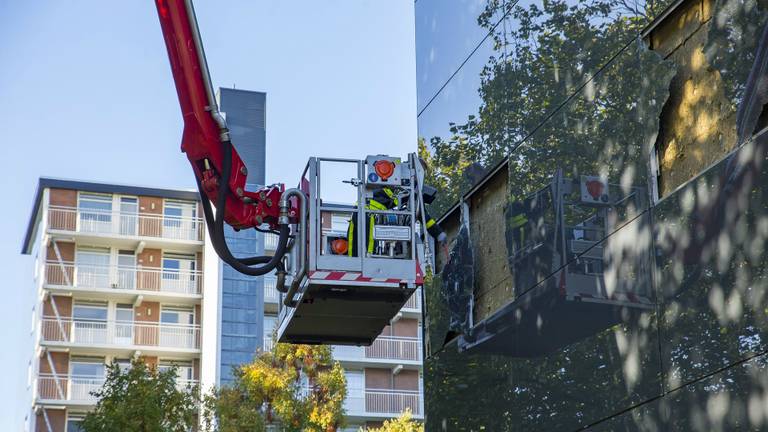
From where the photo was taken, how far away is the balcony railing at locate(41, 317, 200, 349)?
59688mm

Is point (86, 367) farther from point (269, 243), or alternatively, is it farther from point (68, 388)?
point (269, 243)

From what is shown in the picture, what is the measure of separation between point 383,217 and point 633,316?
192 inches

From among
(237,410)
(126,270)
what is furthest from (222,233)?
(126,270)

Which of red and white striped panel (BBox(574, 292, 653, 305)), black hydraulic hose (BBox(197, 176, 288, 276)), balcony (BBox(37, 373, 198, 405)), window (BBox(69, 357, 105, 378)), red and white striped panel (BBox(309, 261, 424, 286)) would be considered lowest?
red and white striped panel (BBox(574, 292, 653, 305))

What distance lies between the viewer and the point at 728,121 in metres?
8.02

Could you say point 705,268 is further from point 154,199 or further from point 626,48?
point 154,199

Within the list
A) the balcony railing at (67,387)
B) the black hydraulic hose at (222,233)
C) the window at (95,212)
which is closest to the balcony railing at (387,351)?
the balcony railing at (67,387)

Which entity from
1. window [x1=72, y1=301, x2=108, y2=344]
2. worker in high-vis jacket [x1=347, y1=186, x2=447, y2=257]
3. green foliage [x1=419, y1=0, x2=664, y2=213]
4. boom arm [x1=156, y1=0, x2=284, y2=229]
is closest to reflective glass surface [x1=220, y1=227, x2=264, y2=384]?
window [x1=72, y1=301, x2=108, y2=344]

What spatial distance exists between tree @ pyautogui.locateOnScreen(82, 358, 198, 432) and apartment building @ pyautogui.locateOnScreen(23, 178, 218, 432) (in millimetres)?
27529

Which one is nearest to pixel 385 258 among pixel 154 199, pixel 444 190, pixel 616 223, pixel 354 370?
pixel 444 190

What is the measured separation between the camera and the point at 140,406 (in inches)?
1187

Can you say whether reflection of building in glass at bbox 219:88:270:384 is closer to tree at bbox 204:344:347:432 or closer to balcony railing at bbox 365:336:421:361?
balcony railing at bbox 365:336:421:361

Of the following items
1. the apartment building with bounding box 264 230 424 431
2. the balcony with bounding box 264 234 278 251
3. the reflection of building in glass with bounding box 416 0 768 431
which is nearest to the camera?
the reflection of building in glass with bounding box 416 0 768 431

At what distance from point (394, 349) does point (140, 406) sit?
3032 centimetres
